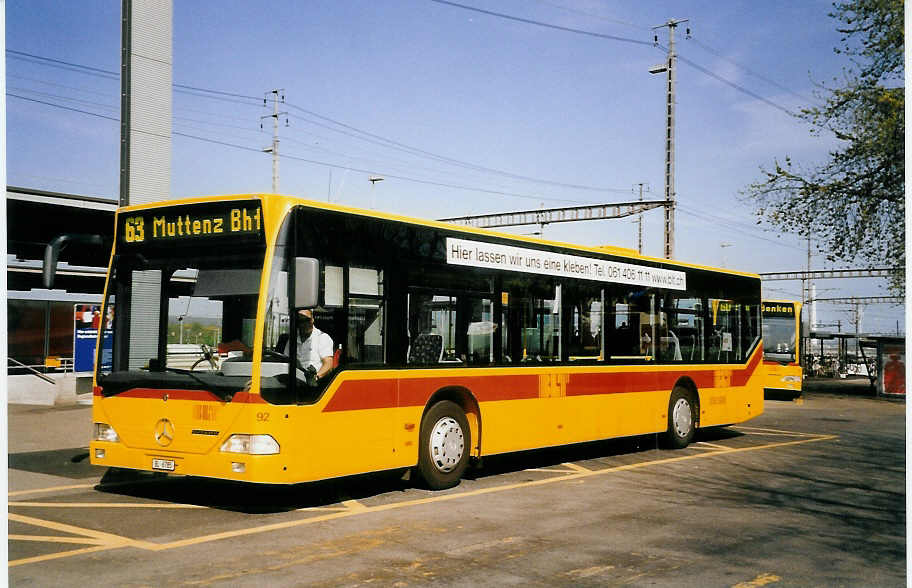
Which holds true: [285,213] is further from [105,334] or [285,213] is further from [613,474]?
[613,474]

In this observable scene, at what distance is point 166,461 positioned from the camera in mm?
9258

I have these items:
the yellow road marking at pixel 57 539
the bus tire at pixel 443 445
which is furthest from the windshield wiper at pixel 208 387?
the bus tire at pixel 443 445

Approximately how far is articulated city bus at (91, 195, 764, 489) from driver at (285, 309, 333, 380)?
0.8 inches

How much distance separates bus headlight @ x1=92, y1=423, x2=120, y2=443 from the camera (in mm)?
9727

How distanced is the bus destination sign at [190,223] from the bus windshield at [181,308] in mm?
15

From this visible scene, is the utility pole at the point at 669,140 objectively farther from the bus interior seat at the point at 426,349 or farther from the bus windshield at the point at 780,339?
the bus interior seat at the point at 426,349

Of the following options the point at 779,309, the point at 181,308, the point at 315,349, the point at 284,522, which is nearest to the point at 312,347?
the point at 315,349

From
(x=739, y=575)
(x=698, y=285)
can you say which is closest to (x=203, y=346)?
(x=739, y=575)

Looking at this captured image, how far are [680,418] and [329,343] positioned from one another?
8.34 meters

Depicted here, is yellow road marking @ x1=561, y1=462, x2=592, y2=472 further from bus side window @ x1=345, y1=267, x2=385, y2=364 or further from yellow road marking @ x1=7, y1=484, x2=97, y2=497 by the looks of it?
yellow road marking @ x1=7, y1=484, x2=97, y2=497

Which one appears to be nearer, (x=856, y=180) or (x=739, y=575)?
(x=739, y=575)

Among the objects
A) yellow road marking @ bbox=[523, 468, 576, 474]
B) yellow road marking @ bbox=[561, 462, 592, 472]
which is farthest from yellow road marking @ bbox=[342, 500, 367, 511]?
yellow road marking @ bbox=[561, 462, 592, 472]

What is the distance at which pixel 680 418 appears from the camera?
52.6 ft

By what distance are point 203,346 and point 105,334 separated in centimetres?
156
